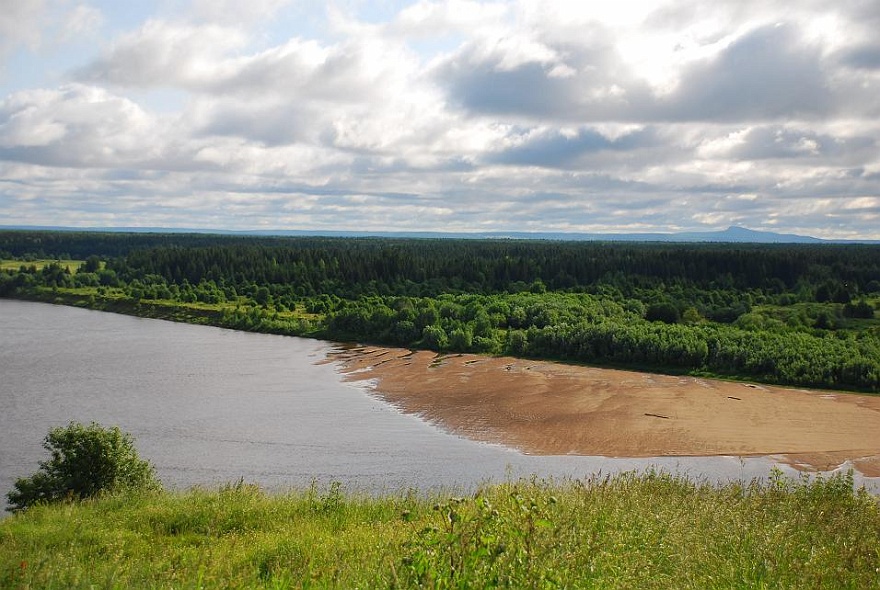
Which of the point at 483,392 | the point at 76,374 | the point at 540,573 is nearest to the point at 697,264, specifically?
the point at 483,392

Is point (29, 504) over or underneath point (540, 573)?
underneath

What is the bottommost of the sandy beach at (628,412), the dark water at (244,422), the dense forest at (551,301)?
the sandy beach at (628,412)

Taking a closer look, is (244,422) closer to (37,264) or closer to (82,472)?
(82,472)

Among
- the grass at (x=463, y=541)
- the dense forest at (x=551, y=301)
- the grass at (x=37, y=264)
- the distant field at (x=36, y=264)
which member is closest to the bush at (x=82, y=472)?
the grass at (x=463, y=541)

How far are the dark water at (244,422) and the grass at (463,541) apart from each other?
15.6 ft

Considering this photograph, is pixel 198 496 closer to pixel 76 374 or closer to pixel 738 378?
pixel 76 374

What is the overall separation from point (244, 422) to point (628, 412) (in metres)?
19.5

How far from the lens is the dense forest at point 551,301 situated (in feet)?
170

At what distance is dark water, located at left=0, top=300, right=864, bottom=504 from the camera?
27.6m

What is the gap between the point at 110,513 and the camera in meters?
14.8

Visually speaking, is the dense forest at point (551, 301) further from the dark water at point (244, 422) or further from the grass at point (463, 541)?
the grass at point (463, 541)

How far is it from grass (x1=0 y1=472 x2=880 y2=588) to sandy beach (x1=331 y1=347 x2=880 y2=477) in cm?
1768

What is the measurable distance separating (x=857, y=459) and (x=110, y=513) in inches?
1152

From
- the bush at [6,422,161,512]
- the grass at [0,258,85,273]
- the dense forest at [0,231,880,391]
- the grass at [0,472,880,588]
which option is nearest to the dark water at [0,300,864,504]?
the bush at [6,422,161,512]
